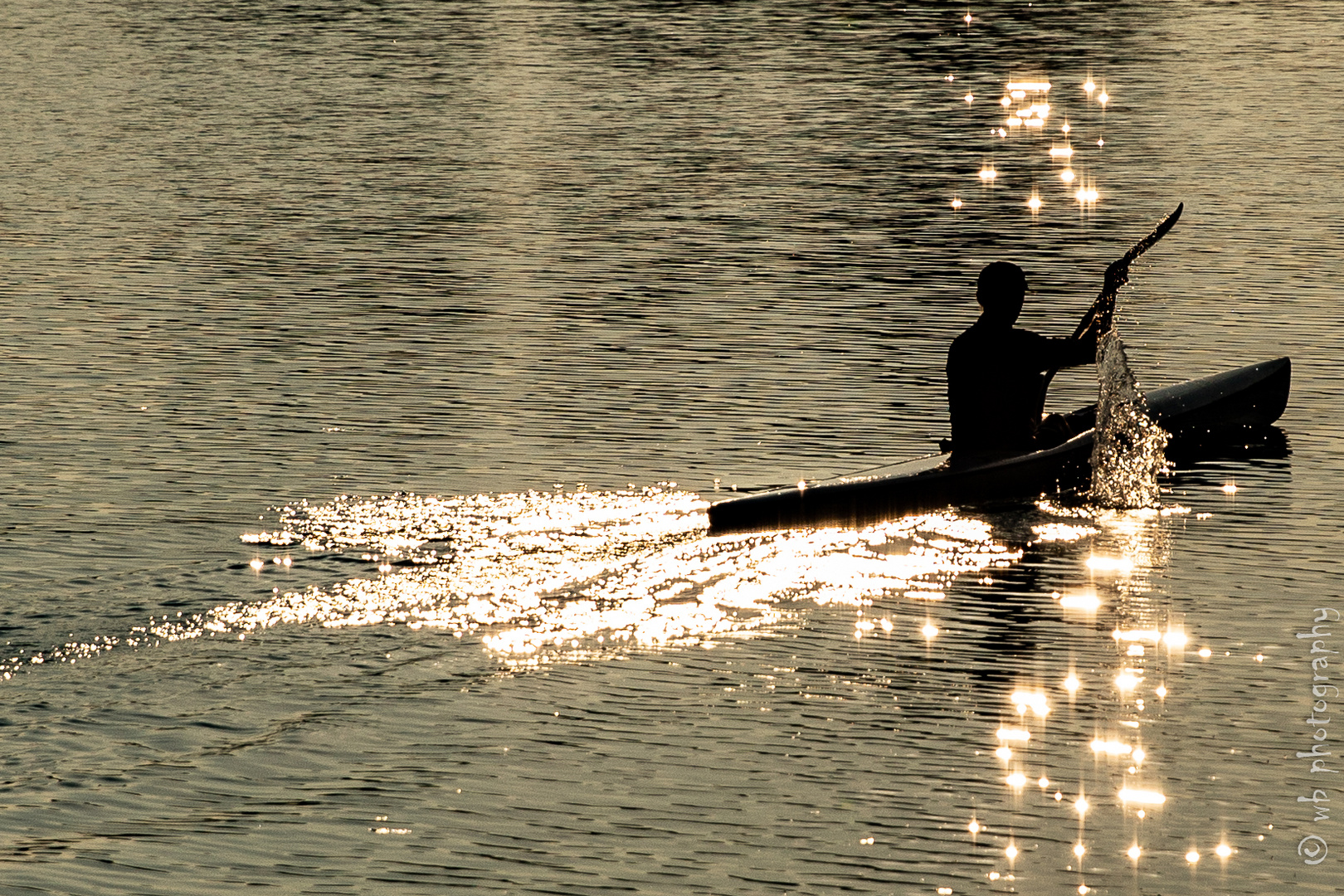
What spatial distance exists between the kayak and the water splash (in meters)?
0.10

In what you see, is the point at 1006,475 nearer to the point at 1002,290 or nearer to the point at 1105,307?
the point at 1002,290

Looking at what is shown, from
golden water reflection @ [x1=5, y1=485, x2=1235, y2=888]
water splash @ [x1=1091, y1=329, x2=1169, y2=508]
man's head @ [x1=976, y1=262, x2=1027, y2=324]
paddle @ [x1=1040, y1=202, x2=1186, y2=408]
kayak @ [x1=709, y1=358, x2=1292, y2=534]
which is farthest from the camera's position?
paddle @ [x1=1040, y1=202, x2=1186, y2=408]

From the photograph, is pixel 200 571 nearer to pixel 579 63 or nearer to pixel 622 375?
pixel 622 375

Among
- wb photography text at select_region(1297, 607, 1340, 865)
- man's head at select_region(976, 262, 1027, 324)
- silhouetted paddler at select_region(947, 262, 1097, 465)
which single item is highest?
man's head at select_region(976, 262, 1027, 324)

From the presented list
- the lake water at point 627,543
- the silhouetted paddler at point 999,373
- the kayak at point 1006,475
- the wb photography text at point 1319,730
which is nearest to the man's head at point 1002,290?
the silhouetted paddler at point 999,373

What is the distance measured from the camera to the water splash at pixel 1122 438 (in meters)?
12.0

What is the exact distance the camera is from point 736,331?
1576 cm

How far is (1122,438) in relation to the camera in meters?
12.5

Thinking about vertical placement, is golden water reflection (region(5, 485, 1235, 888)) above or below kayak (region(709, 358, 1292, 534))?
below

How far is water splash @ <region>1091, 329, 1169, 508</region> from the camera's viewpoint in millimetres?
11969

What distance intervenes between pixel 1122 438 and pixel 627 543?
3.52 metres

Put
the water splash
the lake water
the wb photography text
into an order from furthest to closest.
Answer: the water splash → the lake water → the wb photography text

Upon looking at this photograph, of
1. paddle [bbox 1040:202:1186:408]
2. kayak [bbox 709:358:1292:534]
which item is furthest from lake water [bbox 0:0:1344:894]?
paddle [bbox 1040:202:1186:408]

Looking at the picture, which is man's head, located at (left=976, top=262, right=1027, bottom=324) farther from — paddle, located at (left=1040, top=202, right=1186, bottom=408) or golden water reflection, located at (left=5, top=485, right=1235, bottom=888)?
golden water reflection, located at (left=5, top=485, right=1235, bottom=888)
